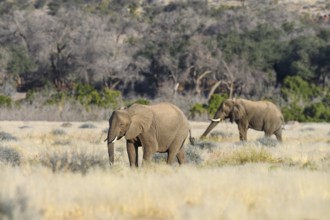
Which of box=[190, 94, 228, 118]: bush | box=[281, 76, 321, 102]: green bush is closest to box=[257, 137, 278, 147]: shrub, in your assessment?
box=[190, 94, 228, 118]: bush

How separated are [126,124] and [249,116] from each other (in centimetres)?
1105

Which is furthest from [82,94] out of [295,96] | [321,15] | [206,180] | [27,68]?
[321,15]

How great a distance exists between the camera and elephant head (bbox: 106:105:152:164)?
12.7 m

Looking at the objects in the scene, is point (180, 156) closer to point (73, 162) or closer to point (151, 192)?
point (73, 162)

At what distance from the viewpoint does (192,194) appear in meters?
8.75

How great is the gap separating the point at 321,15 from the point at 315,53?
134 ft

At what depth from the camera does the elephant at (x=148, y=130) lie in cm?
1280

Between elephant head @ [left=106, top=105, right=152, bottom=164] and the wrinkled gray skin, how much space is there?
369 inches

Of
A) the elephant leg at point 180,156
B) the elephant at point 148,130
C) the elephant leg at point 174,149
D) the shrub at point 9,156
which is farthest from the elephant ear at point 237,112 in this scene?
the shrub at point 9,156

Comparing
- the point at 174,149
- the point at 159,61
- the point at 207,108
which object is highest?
the point at 174,149

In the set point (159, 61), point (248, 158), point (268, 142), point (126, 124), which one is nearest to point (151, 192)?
point (126, 124)

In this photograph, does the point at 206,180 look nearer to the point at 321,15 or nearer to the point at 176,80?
the point at 176,80

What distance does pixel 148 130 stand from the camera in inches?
524

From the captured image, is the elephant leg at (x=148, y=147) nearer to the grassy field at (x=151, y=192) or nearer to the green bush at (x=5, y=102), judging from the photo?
the grassy field at (x=151, y=192)
